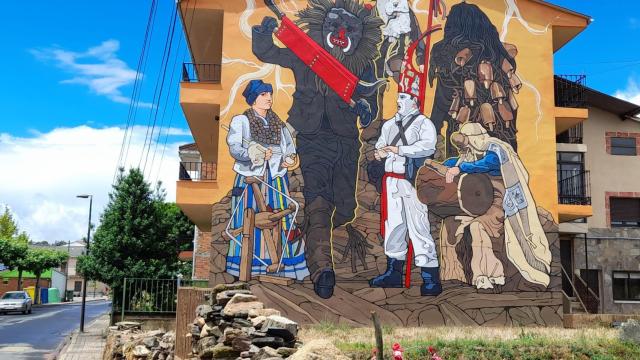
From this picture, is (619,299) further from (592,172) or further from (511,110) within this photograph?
(511,110)

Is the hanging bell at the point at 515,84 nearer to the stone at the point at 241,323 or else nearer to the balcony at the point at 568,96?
the balcony at the point at 568,96

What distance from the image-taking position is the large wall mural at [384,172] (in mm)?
21062

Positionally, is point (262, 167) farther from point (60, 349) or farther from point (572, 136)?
point (572, 136)

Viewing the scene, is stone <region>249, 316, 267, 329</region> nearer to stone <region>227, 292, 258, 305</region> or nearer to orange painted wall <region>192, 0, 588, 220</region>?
stone <region>227, 292, 258, 305</region>

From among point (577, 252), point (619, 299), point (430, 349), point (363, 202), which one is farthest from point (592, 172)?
point (430, 349)

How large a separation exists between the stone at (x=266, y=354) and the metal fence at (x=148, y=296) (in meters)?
11.4

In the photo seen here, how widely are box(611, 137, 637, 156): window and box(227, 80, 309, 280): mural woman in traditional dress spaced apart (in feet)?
49.7

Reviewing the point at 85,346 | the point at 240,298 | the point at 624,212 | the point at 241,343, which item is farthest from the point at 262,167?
the point at 624,212

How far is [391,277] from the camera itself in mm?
21188

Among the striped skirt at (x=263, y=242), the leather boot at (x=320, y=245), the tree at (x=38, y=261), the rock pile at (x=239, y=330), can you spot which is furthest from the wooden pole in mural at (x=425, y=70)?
the tree at (x=38, y=261)

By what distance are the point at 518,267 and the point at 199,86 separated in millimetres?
12115

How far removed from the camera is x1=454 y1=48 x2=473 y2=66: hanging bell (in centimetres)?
2262

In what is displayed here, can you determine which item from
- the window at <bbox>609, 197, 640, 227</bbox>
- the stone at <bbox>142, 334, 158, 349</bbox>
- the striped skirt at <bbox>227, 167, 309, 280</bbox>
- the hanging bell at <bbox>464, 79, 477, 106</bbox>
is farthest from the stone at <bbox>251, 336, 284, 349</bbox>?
the window at <bbox>609, 197, 640, 227</bbox>

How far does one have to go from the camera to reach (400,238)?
21344 mm
